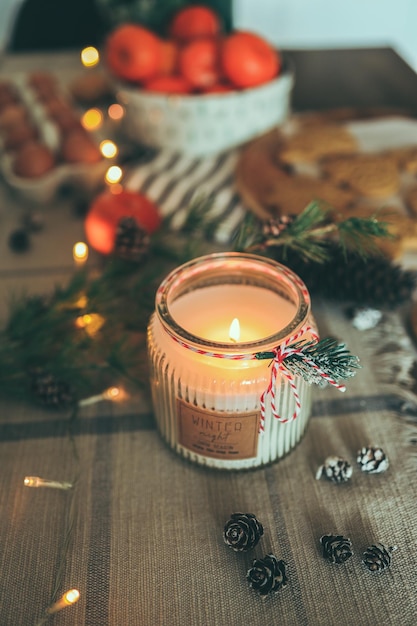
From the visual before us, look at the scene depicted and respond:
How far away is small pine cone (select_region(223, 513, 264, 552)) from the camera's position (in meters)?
0.47

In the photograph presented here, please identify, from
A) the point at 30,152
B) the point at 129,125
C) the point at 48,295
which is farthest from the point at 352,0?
the point at 48,295

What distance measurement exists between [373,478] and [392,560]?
8 cm

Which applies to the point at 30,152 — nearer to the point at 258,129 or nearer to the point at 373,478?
the point at 258,129

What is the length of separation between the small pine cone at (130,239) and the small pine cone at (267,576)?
0.39 m

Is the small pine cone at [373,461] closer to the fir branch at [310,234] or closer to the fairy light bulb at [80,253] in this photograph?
the fir branch at [310,234]

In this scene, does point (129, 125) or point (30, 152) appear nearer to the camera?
point (30, 152)

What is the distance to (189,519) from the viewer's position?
0.51m

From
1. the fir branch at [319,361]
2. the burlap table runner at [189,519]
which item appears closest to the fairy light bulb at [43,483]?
the burlap table runner at [189,519]

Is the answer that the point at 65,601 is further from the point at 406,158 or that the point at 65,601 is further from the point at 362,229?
the point at 406,158

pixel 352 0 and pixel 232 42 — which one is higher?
pixel 232 42

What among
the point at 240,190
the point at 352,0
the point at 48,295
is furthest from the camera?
the point at 352,0

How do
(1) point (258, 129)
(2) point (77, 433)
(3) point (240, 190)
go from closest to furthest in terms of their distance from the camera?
(2) point (77, 433) < (3) point (240, 190) < (1) point (258, 129)

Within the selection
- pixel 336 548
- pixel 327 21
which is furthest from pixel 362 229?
pixel 327 21

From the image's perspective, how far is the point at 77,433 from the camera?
58 centimetres
